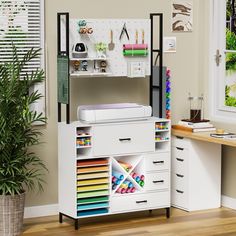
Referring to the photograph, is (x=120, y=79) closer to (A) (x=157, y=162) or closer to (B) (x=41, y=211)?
(A) (x=157, y=162)

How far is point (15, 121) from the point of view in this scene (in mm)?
5199

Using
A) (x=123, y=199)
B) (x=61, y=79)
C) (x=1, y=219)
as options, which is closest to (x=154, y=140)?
(x=123, y=199)

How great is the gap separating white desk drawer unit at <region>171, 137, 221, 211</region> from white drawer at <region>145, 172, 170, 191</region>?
0.78 ft

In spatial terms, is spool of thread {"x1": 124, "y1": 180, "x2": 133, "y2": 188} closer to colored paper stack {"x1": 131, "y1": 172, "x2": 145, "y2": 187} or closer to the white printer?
colored paper stack {"x1": 131, "y1": 172, "x2": 145, "y2": 187}

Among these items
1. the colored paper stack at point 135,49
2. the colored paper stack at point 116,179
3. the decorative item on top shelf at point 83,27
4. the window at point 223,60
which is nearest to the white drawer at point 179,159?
the window at point 223,60

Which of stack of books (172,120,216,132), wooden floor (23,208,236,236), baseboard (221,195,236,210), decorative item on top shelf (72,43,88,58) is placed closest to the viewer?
wooden floor (23,208,236,236)

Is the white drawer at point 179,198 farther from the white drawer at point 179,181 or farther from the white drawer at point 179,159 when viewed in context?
the white drawer at point 179,159

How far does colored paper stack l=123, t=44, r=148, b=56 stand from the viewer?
5.77 m

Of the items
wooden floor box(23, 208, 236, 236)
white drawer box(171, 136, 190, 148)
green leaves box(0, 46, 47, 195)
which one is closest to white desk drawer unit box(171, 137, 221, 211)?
Answer: white drawer box(171, 136, 190, 148)

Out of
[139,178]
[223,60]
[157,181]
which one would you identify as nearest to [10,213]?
[139,178]

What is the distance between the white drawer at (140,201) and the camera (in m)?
5.59

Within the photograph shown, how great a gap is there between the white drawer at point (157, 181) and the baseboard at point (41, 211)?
826mm

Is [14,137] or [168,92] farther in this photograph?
[168,92]

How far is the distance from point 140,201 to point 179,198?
55 centimetres
